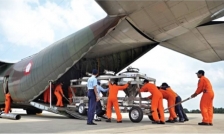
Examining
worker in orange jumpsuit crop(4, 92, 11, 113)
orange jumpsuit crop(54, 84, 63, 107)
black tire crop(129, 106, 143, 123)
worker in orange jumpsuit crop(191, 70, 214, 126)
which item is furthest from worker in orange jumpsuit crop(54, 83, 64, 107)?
worker in orange jumpsuit crop(191, 70, 214, 126)

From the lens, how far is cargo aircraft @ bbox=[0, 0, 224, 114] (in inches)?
361

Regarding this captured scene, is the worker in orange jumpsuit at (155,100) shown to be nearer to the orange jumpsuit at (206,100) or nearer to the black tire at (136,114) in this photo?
the black tire at (136,114)

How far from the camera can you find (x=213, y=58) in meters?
14.5

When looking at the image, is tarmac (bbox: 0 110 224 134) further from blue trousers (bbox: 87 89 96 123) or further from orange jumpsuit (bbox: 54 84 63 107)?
orange jumpsuit (bbox: 54 84 63 107)

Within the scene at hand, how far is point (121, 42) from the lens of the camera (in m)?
12.2

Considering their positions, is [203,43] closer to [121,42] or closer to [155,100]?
[121,42]

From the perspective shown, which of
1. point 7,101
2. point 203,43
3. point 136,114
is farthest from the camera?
point 7,101

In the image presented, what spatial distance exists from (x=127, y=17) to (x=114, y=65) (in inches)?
205

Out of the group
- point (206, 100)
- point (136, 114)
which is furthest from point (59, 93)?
point (206, 100)

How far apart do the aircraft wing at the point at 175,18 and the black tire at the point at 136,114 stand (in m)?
3.03

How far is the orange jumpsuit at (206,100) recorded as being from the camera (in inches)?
338

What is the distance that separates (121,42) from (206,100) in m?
4.87

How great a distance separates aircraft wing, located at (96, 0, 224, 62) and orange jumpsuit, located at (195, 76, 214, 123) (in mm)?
2250

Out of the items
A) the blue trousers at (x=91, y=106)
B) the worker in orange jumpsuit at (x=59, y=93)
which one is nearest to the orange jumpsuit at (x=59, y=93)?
the worker in orange jumpsuit at (x=59, y=93)
